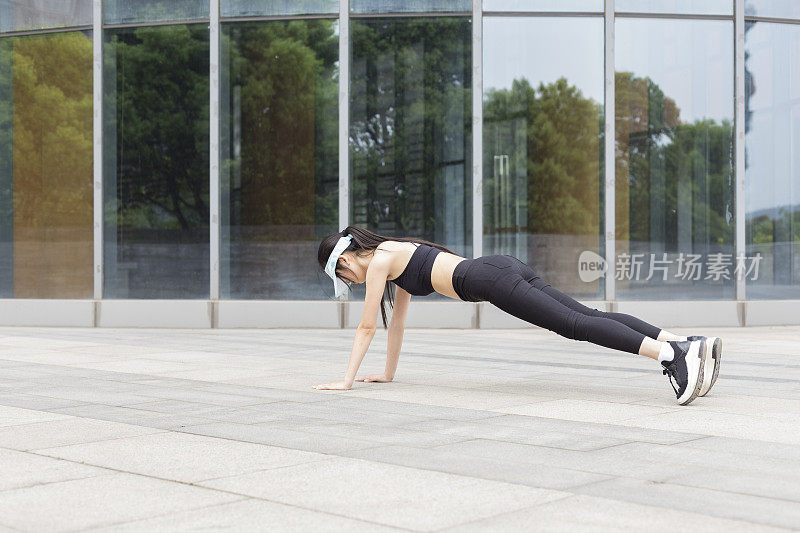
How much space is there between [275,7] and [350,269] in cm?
789

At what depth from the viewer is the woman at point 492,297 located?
222 inches

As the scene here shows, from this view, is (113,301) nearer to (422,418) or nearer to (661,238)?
(661,238)

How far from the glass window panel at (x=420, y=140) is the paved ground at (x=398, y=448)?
492 cm

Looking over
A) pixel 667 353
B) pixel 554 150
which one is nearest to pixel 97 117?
pixel 554 150

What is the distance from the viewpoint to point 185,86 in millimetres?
13508

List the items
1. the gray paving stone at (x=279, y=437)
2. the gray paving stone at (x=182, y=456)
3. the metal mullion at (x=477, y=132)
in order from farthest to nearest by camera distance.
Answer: the metal mullion at (x=477, y=132)
the gray paving stone at (x=279, y=437)
the gray paving stone at (x=182, y=456)

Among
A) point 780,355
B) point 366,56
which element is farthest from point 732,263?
point 366,56

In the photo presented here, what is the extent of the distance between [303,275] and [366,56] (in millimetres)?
3066

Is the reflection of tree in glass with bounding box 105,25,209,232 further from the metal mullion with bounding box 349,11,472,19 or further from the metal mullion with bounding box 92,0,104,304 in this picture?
the metal mullion with bounding box 349,11,472,19

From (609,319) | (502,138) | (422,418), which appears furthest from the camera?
(502,138)

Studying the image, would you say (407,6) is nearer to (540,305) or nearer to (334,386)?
(334,386)

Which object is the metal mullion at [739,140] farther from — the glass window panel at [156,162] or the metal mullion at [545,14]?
the glass window panel at [156,162]

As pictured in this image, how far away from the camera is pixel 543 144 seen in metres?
13.3

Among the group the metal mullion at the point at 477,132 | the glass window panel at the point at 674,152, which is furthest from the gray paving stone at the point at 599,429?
the glass window panel at the point at 674,152
